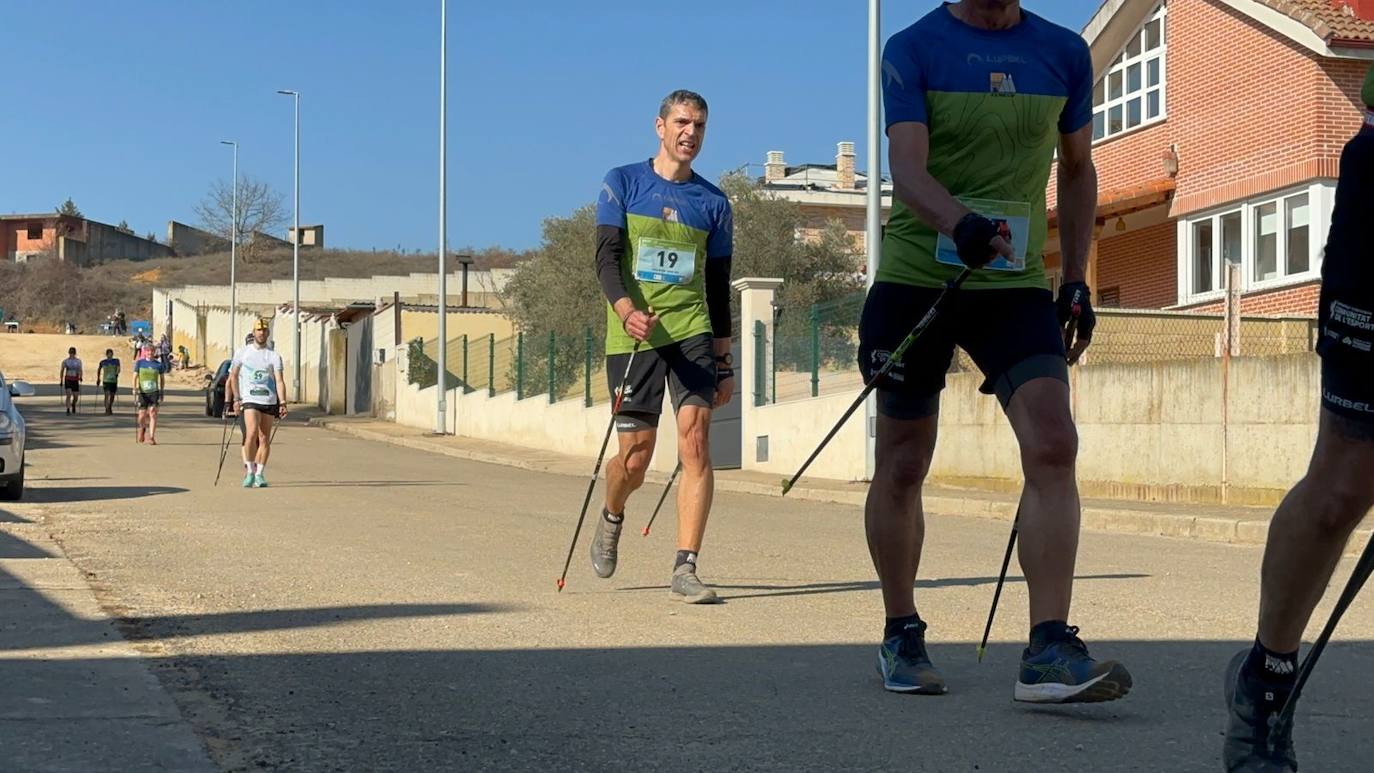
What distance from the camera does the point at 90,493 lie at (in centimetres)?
1577

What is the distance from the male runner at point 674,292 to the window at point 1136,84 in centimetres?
2026

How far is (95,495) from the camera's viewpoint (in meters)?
15.5

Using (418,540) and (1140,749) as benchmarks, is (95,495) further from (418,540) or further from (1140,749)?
(1140,749)

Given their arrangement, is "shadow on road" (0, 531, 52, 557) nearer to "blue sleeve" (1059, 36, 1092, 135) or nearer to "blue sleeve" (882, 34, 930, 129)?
"blue sleeve" (882, 34, 930, 129)

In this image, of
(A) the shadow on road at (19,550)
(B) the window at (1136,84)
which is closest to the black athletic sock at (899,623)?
(A) the shadow on road at (19,550)

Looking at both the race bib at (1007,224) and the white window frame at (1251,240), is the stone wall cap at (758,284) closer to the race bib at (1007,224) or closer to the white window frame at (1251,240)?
the white window frame at (1251,240)

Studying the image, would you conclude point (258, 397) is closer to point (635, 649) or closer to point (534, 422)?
point (635, 649)

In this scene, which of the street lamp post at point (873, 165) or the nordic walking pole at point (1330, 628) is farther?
the street lamp post at point (873, 165)

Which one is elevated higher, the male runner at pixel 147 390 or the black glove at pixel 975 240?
the black glove at pixel 975 240

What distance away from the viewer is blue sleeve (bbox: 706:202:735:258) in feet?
25.1

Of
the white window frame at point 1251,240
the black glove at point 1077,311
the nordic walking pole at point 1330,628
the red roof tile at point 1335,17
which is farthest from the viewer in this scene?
the white window frame at point 1251,240

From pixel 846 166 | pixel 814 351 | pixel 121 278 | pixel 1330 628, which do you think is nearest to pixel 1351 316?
pixel 1330 628

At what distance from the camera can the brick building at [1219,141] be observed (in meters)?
22.9

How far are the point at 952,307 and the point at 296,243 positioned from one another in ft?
169
